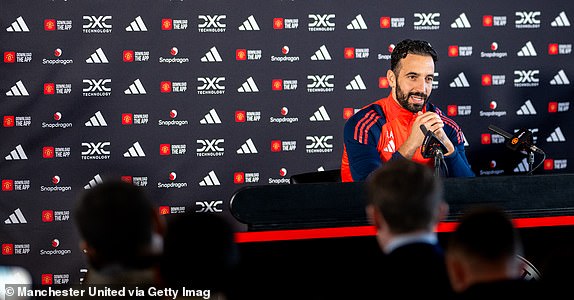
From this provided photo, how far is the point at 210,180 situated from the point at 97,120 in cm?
96

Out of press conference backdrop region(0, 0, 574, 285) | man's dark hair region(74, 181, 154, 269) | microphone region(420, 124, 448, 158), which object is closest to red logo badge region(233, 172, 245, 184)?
press conference backdrop region(0, 0, 574, 285)

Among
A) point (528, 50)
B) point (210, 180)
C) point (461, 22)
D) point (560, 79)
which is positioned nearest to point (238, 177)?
point (210, 180)

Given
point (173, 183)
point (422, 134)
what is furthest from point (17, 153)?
point (422, 134)

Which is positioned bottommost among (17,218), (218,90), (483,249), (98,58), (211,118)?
(17,218)

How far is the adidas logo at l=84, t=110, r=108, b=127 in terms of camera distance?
5.81m

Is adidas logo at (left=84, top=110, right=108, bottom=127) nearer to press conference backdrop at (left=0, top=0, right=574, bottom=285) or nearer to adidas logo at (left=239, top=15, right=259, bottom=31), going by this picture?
press conference backdrop at (left=0, top=0, right=574, bottom=285)

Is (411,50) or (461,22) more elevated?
(461,22)

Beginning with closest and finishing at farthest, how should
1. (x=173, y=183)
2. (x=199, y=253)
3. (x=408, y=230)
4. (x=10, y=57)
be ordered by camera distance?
(x=199, y=253) → (x=408, y=230) → (x=10, y=57) → (x=173, y=183)

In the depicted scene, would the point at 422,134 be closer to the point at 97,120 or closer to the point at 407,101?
the point at 407,101

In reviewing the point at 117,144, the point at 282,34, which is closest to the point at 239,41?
the point at 282,34

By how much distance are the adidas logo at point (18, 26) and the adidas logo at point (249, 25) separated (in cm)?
158

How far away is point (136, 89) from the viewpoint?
5.86 meters

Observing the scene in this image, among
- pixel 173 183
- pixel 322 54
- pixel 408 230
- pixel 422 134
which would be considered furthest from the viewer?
pixel 322 54

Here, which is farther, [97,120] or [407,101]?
[97,120]
